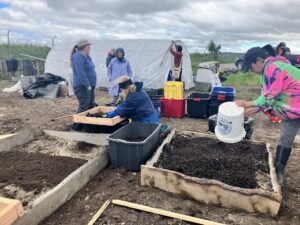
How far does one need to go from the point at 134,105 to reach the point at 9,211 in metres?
2.61

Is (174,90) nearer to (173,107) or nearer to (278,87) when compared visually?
(173,107)

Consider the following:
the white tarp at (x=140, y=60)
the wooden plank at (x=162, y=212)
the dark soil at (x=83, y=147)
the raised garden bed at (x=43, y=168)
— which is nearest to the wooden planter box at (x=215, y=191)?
the wooden plank at (x=162, y=212)

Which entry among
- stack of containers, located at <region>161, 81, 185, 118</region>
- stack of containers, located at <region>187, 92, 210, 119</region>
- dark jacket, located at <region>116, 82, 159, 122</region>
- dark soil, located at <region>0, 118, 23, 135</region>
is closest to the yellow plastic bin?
stack of containers, located at <region>161, 81, 185, 118</region>

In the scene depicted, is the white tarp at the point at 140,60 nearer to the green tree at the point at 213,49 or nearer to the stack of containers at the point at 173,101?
the stack of containers at the point at 173,101

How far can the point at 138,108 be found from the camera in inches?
185

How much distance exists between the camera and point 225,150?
4145 millimetres

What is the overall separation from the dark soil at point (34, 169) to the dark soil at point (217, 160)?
1329 millimetres

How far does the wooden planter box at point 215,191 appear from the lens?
297cm

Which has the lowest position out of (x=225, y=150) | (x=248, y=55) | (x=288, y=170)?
(x=288, y=170)

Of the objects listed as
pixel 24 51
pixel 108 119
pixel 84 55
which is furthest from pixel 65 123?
pixel 24 51

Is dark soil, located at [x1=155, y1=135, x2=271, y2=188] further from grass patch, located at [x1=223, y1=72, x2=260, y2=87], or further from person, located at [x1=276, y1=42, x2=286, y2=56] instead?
grass patch, located at [x1=223, y1=72, x2=260, y2=87]

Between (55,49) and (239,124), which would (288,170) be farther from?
(55,49)

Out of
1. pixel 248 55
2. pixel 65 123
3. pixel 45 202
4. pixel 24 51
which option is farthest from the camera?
pixel 24 51

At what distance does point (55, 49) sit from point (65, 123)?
29.9 feet
